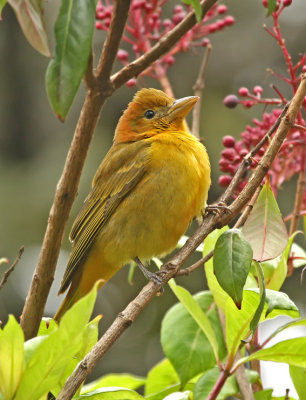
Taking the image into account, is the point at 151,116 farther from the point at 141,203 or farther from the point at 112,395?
the point at 112,395

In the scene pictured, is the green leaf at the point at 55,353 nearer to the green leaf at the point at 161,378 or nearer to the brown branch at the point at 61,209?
the brown branch at the point at 61,209

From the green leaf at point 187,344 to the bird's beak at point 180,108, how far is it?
1.39 m

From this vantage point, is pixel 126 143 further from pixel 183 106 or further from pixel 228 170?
pixel 228 170

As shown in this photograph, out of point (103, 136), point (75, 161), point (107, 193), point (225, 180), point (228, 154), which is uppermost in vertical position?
point (75, 161)

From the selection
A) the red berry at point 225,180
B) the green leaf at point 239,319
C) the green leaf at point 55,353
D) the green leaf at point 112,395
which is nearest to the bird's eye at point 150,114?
the red berry at point 225,180

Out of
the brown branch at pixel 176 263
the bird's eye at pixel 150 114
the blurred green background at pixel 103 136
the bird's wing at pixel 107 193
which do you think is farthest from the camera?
the blurred green background at pixel 103 136

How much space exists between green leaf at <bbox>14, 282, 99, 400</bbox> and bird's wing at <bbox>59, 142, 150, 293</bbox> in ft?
5.27

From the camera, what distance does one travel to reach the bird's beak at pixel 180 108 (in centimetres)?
373

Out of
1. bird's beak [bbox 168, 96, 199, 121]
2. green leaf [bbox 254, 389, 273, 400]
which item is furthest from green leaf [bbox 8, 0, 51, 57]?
bird's beak [bbox 168, 96, 199, 121]

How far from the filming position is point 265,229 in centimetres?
207

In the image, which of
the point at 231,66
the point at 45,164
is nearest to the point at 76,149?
the point at 45,164

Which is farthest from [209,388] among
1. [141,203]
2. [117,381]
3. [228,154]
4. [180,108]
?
[180,108]

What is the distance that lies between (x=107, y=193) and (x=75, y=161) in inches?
44.9

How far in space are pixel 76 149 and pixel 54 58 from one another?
0.73 m
